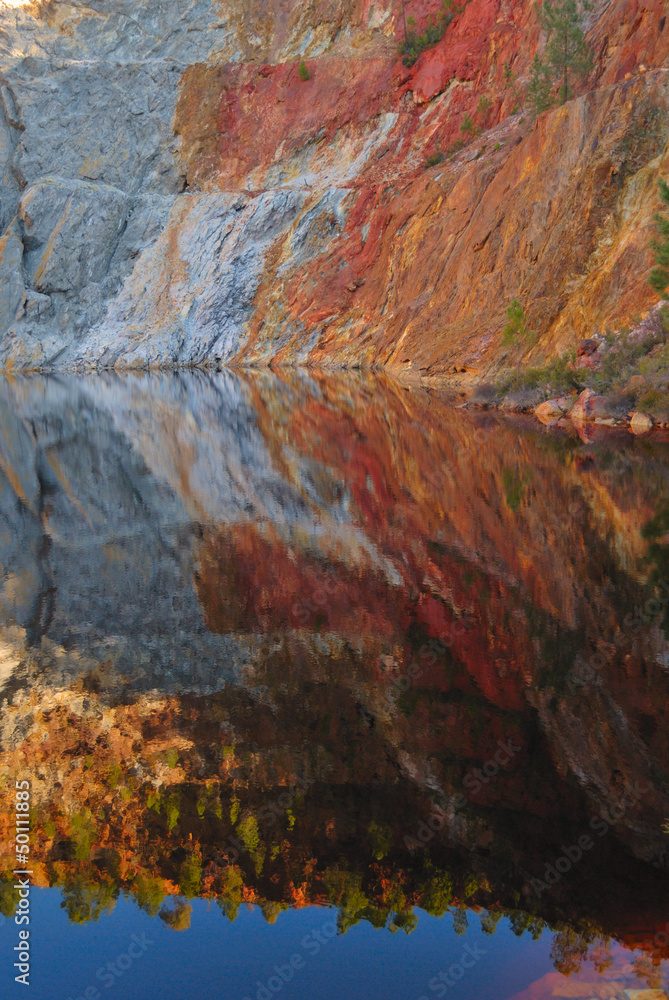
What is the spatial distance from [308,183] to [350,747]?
6655 centimetres

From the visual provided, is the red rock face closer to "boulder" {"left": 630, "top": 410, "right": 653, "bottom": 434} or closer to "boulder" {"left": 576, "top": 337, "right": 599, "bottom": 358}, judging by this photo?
"boulder" {"left": 576, "top": 337, "right": 599, "bottom": 358}

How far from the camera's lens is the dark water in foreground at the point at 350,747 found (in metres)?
4.26

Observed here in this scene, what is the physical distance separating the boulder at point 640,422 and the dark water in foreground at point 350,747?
6.30 metres

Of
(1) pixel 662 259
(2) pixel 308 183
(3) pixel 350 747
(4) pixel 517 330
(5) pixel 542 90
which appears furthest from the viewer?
(2) pixel 308 183

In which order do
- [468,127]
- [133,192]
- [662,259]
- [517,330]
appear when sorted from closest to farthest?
[662,259], [517,330], [468,127], [133,192]

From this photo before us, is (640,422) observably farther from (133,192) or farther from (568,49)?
(133,192)

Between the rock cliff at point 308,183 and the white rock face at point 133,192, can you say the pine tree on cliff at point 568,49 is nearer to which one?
the rock cliff at point 308,183

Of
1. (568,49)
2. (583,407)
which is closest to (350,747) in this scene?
(583,407)

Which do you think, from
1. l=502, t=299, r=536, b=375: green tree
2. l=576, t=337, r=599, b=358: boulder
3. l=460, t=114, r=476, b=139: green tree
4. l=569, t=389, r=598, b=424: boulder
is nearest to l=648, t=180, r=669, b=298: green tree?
l=576, t=337, r=599, b=358: boulder

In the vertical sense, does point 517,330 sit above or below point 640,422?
above

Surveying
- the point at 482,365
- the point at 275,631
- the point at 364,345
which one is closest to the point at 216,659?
the point at 275,631

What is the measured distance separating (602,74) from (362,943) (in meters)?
39.4

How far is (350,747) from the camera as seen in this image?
611 centimetres

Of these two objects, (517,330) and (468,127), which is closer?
(517,330)
